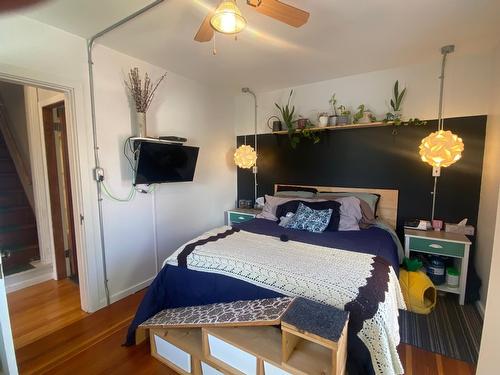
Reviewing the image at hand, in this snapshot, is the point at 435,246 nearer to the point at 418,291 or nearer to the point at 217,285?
the point at 418,291

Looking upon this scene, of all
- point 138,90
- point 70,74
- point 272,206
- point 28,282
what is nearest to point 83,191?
point 70,74

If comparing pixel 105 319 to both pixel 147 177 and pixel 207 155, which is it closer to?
pixel 147 177

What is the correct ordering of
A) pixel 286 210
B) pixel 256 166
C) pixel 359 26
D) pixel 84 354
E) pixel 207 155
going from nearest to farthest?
1. pixel 84 354
2. pixel 359 26
3. pixel 286 210
4. pixel 207 155
5. pixel 256 166

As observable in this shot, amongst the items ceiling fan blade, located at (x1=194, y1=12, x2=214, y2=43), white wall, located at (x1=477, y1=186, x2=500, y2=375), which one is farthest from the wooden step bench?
ceiling fan blade, located at (x1=194, y1=12, x2=214, y2=43)

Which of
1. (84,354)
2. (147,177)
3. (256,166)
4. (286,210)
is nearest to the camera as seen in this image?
(84,354)

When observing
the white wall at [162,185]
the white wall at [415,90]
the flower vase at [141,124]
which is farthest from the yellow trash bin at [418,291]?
the flower vase at [141,124]

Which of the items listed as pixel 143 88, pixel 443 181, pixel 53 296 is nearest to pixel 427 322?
pixel 443 181

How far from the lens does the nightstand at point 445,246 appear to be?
86.4 inches

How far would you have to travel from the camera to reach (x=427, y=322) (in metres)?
2.05

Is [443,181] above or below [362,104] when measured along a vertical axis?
below

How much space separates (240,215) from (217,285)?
1.87 meters

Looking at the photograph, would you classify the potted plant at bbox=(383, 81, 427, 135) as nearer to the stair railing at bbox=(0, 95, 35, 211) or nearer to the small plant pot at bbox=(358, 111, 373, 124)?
the small plant pot at bbox=(358, 111, 373, 124)

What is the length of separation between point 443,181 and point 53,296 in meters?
4.27

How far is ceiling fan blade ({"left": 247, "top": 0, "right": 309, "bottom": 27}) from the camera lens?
→ 1281 millimetres
